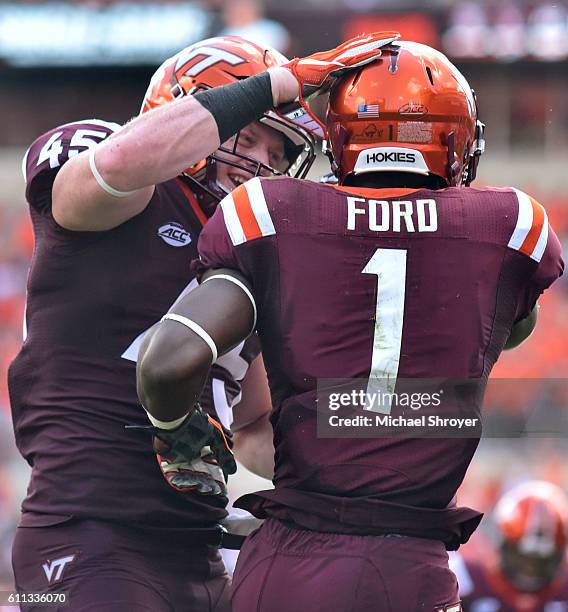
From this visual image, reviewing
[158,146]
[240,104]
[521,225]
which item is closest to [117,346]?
[158,146]

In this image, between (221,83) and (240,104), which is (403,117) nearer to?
(240,104)

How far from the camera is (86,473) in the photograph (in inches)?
103

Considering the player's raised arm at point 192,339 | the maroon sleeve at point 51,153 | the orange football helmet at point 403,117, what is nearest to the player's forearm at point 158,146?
the maroon sleeve at point 51,153

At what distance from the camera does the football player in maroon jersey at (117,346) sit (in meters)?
2.48

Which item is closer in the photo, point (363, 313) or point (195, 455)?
point (363, 313)

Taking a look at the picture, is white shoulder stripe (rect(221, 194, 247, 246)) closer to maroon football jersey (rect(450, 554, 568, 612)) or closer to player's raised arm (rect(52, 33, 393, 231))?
player's raised arm (rect(52, 33, 393, 231))

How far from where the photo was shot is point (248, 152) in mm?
2869

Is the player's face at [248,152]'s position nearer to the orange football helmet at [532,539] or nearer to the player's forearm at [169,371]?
the player's forearm at [169,371]

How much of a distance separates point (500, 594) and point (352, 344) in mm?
3369

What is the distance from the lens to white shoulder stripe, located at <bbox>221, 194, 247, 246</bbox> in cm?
213

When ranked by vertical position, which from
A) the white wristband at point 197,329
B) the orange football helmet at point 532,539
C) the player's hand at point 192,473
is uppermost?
the white wristband at point 197,329

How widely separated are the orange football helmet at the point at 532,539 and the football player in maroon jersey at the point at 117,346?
274 centimetres

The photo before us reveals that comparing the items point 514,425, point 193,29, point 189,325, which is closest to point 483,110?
point 193,29

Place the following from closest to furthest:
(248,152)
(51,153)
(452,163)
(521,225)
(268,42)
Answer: (521,225), (452,163), (51,153), (248,152), (268,42)
